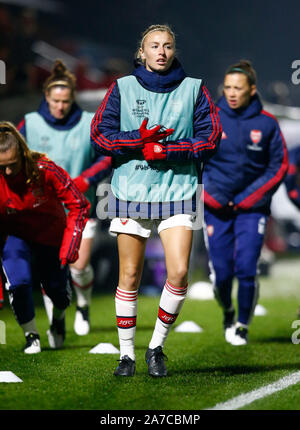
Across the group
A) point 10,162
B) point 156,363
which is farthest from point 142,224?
point 10,162

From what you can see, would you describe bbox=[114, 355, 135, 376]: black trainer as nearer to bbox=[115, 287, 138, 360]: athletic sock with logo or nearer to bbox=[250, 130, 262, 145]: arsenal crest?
bbox=[115, 287, 138, 360]: athletic sock with logo

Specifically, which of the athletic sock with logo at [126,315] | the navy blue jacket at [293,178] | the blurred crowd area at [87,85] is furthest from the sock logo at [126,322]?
the navy blue jacket at [293,178]

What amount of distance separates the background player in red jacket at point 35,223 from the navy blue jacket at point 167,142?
2.29ft

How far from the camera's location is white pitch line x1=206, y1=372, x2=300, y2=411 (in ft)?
15.5

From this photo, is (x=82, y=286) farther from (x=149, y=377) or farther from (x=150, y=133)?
(x=150, y=133)

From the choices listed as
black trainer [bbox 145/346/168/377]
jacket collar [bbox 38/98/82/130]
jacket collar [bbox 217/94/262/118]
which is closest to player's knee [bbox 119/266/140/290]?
black trainer [bbox 145/346/168/377]

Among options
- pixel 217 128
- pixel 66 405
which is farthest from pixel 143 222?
pixel 66 405

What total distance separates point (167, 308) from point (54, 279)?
147 centimetres

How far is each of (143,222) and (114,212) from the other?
0.19 m

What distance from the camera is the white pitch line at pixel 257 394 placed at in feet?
15.5

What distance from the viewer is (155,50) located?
546cm

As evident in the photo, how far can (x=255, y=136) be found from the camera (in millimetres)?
7426

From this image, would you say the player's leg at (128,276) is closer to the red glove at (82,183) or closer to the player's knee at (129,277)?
the player's knee at (129,277)

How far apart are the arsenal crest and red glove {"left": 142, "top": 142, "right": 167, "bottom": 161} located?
2220 mm
